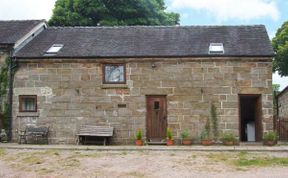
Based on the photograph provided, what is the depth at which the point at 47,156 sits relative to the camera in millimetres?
14727

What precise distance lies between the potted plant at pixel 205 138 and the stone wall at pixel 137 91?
0.72 feet

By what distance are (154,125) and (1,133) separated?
6.68m

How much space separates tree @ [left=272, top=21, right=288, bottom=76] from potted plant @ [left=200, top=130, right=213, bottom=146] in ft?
51.4

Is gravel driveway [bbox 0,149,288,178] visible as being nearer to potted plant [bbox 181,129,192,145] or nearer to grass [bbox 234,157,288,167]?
grass [bbox 234,157,288,167]

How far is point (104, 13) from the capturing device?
31.4m

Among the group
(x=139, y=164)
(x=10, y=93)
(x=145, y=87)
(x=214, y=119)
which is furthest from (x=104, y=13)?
(x=139, y=164)

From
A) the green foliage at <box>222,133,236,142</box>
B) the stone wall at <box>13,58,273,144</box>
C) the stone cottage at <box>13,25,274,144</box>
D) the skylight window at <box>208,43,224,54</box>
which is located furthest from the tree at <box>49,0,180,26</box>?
the green foliage at <box>222,133,236,142</box>

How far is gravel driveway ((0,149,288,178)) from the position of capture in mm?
11570

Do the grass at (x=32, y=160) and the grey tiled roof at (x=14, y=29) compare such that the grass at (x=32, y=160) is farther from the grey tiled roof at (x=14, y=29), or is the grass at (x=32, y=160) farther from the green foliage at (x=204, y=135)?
the green foliage at (x=204, y=135)

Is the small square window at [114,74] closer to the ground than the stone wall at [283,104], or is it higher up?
higher up

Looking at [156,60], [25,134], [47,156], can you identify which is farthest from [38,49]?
[47,156]

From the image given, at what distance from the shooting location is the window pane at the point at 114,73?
18984 mm

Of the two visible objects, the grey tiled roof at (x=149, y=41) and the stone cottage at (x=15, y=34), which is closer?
the grey tiled roof at (x=149, y=41)

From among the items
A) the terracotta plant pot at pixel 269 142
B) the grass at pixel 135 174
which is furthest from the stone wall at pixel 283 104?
the grass at pixel 135 174
